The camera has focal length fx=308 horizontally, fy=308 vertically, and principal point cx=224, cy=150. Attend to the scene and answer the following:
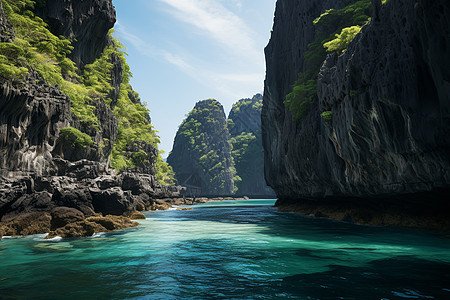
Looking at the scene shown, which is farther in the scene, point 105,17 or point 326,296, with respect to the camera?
point 105,17

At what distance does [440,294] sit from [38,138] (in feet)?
81.1

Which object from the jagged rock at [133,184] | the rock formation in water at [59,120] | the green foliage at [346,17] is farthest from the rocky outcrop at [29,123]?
the green foliage at [346,17]

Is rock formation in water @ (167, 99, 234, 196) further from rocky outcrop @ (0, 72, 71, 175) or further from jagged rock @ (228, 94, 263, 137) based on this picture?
rocky outcrop @ (0, 72, 71, 175)

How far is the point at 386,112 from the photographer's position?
1365cm

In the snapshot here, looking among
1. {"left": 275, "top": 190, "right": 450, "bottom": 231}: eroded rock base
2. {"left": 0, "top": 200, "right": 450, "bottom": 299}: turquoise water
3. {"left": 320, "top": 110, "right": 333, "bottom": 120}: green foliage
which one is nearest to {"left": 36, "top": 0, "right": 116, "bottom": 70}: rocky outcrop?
{"left": 0, "top": 200, "right": 450, "bottom": 299}: turquoise water

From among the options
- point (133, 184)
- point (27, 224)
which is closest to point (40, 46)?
point (133, 184)

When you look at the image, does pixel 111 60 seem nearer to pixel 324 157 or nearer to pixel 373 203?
pixel 324 157

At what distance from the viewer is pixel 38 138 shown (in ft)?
74.3

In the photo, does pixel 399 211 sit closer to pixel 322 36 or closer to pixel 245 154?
pixel 322 36

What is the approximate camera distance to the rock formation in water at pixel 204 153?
118750mm

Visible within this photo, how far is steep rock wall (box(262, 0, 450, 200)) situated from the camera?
430 inches

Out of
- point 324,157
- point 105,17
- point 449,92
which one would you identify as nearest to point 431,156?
point 449,92

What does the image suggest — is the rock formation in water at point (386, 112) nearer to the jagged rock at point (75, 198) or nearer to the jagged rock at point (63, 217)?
the jagged rock at point (63, 217)

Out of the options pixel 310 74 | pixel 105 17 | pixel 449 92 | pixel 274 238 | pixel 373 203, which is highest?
pixel 105 17
